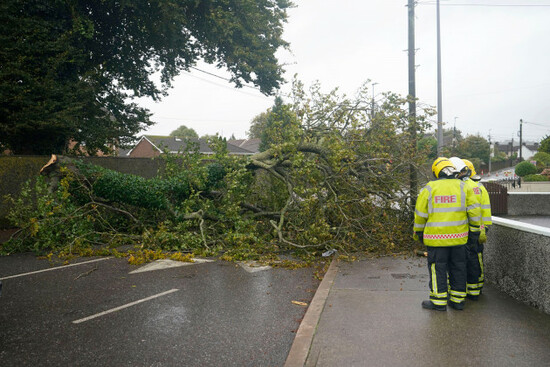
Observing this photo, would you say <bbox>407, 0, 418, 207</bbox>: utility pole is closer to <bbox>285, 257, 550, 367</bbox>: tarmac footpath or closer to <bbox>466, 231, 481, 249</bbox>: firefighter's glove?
<bbox>285, 257, 550, 367</bbox>: tarmac footpath

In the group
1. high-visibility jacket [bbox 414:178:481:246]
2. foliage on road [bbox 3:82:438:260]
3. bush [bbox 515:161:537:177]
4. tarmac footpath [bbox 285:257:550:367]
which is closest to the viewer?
tarmac footpath [bbox 285:257:550:367]

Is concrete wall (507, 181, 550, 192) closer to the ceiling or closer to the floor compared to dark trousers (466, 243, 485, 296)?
closer to the floor

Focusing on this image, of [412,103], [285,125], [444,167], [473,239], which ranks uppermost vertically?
[412,103]

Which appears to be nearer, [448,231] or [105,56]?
[448,231]

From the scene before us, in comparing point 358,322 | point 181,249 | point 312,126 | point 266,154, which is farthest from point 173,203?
point 358,322

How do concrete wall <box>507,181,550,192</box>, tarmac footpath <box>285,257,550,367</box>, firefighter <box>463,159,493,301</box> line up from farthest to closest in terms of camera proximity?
concrete wall <box>507,181,550,192</box> < firefighter <box>463,159,493,301</box> < tarmac footpath <box>285,257,550,367</box>

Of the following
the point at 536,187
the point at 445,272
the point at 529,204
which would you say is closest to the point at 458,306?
the point at 445,272

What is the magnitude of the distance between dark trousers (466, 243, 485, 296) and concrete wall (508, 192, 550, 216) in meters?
10.2

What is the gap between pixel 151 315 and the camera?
14.6 ft

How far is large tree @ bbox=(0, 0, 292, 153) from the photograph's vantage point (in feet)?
33.0

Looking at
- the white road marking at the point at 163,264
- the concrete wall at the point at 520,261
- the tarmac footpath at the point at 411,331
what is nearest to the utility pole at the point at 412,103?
the concrete wall at the point at 520,261

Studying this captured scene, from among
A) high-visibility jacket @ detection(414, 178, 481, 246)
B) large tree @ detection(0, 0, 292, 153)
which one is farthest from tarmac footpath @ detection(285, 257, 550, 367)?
large tree @ detection(0, 0, 292, 153)

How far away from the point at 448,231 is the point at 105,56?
13203mm

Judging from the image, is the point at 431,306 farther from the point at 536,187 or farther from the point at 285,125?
the point at 536,187
